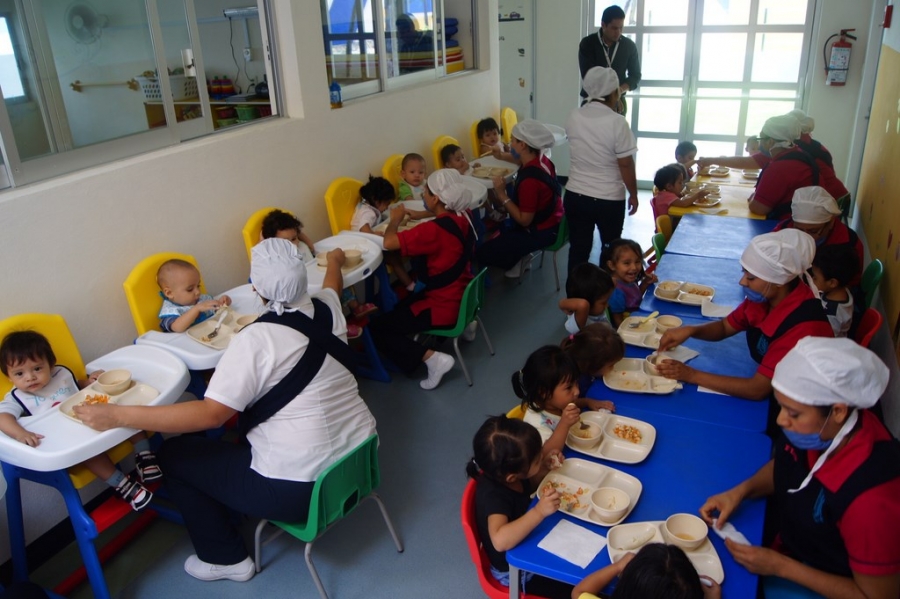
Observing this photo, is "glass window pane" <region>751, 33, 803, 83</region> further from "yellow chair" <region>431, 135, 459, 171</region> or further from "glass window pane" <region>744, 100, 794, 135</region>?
"yellow chair" <region>431, 135, 459, 171</region>

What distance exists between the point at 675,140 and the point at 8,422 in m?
7.64

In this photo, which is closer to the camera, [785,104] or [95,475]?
[95,475]

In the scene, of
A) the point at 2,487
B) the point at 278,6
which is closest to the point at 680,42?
the point at 278,6

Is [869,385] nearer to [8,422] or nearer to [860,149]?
[8,422]

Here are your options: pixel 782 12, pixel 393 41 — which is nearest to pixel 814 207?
pixel 393 41

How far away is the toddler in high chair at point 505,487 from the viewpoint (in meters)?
2.07

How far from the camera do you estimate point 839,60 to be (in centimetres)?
672

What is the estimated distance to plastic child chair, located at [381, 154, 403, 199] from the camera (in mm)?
5492

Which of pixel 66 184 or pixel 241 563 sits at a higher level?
pixel 66 184

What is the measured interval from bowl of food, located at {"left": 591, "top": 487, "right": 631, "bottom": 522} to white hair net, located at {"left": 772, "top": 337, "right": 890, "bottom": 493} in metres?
0.51

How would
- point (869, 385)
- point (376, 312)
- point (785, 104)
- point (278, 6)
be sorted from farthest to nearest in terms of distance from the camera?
point (785, 104), point (376, 312), point (278, 6), point (869, 385)

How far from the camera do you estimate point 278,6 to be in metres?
4.34

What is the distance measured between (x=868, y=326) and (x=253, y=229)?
11.2ft

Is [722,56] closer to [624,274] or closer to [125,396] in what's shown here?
[624,274]
